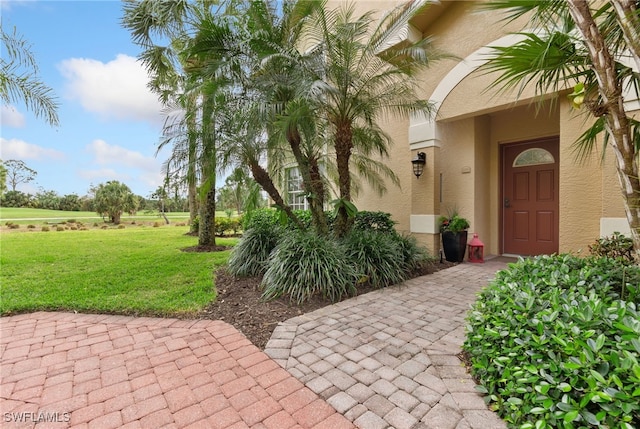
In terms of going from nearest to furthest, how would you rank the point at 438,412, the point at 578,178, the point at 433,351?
1. the point at 438,412
2. the point at 433,351
3. the point at 578,178

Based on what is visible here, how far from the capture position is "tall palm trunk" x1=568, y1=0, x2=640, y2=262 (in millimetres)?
1971

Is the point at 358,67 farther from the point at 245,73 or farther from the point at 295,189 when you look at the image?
the point at 295,189

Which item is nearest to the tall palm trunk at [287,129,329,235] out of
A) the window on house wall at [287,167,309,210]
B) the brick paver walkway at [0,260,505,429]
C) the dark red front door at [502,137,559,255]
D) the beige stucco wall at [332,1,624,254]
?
the window on house wall at [287,167,309,210]

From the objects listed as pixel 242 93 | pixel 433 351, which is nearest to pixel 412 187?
pixel 242 93

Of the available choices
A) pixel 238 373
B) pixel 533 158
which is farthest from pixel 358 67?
pixel 238 373

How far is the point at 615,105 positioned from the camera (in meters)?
1.99

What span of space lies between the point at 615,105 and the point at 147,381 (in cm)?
404

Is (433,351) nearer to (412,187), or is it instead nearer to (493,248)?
(412,187)

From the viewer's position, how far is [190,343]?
282 centimetres

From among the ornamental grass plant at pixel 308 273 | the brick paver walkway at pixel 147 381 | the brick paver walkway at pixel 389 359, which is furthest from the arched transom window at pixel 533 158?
the brick paver walkway at pixel 147 381

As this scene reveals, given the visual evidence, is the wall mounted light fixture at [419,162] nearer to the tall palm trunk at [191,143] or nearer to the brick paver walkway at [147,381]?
the tall palm trunk at [191,143]

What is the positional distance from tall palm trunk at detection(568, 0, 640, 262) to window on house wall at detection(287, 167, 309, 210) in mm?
5199

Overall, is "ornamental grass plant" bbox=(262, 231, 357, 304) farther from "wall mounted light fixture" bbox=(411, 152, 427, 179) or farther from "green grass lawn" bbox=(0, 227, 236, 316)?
"wall mounted light fixture" bbox=(411, 152, 427, 179)

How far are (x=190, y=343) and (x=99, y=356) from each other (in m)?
0.78
